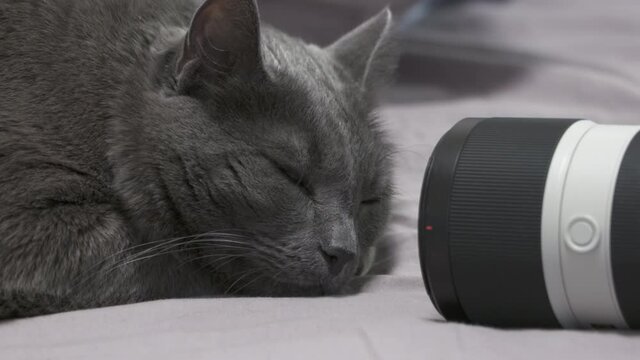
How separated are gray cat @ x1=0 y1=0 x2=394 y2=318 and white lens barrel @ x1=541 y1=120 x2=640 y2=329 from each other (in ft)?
0.84

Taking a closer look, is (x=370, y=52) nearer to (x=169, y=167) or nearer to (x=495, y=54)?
(x=169, y=167)

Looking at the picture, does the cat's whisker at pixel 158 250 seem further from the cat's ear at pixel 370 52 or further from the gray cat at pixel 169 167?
the cat's ear at pixel 370 52

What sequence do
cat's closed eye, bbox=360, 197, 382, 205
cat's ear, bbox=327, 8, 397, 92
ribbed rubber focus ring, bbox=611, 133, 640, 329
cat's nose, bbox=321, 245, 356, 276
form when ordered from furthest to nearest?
cat's ear, bbox=327, 8, 397, 92, cat's closed eye, bbox=360, 197, 382, 205, cat's nose, bbox=321, 245, 356, 276, ribbed rubber focus ring, bbox=611, 133, 640, 329

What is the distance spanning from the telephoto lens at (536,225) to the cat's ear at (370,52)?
16.1 inches

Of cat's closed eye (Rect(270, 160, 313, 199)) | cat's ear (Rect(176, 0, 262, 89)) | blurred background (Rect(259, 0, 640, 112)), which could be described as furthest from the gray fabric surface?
cat's ear (Rect(176, 0, 262, 89))

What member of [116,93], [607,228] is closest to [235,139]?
[116,93]

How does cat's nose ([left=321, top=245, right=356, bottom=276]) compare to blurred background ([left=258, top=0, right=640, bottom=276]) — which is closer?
cat's nose ([left=321, top=245, right=356, bottom=276])

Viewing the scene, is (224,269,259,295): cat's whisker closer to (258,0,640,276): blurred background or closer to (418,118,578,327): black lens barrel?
(418,118,578,327): black lens barrel

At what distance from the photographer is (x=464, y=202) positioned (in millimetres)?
932

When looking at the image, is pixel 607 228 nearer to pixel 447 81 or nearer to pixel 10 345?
pixel 10 345

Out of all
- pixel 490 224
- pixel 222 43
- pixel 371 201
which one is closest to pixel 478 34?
pixel 371 201

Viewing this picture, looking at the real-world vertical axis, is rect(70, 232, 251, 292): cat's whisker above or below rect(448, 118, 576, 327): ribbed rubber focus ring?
below

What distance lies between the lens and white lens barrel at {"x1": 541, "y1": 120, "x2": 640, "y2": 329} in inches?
34.9

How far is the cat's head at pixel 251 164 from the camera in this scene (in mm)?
1086
